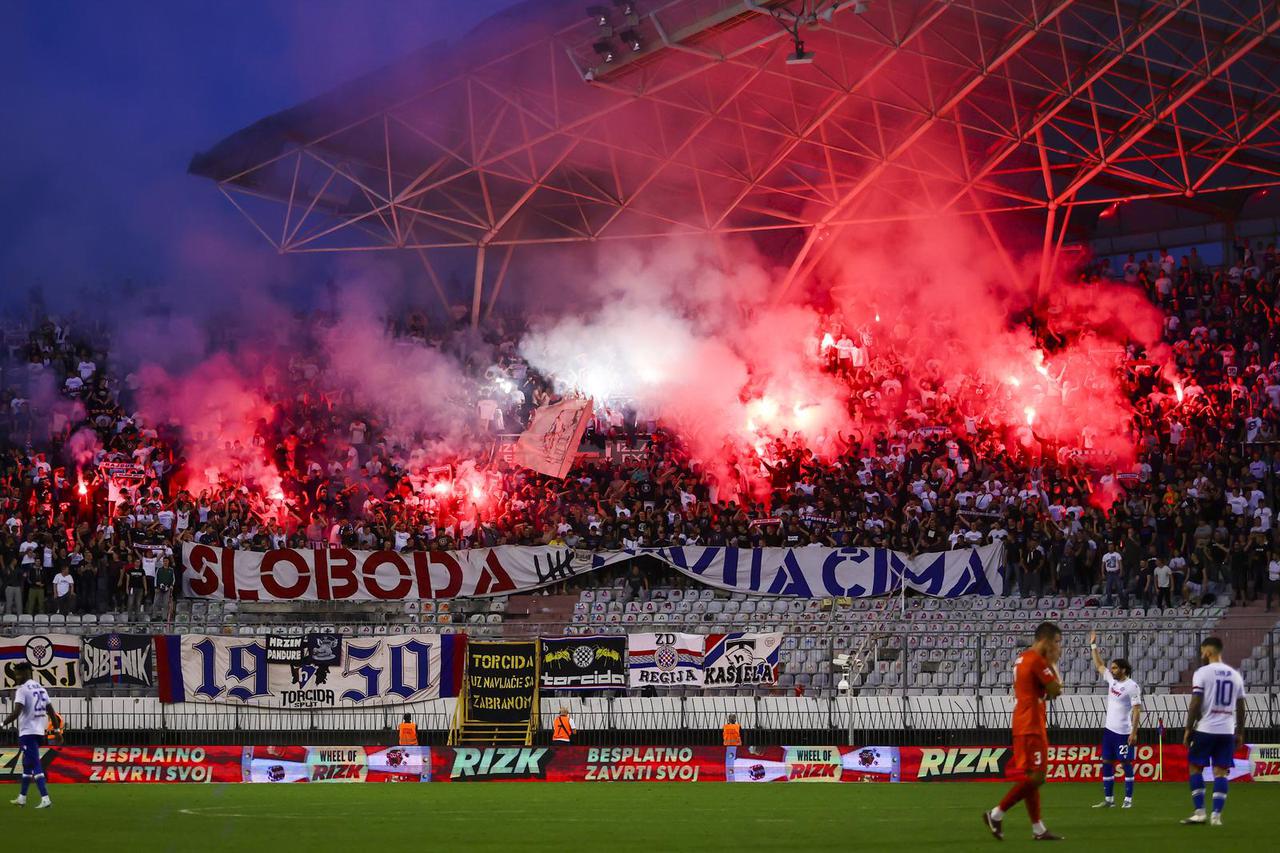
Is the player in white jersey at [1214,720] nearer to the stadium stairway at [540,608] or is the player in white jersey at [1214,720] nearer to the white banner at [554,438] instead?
the stadium stairway at [540,608]

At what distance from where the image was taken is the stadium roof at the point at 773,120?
32281 millimetres

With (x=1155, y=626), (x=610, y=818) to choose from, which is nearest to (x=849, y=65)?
(x=1155, y=626)

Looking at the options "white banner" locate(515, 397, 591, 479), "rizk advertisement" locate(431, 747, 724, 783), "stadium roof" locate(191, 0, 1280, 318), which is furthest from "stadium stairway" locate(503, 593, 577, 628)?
"stadium roof" locate(191, 0, 1280, 318)

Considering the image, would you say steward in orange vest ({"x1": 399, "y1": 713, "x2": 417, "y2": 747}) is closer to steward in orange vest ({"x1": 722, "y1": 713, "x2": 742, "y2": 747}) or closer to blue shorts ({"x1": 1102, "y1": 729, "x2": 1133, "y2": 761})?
steward in orange vest ({"x1": 722, "y1": 713, "x2": 742, "y2": 747})

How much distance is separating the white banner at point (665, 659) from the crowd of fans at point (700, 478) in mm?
6973

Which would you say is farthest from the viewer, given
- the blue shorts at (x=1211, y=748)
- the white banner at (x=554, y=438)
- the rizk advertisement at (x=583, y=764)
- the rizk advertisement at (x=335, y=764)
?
the white banner at (x=554, y=438)

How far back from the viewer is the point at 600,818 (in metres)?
16.2

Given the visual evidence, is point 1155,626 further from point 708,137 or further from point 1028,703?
point 708,137

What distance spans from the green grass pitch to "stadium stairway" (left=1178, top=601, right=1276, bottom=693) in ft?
13.0

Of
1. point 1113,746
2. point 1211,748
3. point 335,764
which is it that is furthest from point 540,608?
point 1211,748

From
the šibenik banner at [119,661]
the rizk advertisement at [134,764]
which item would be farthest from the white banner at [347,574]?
the rizk advertisement at [134,764]

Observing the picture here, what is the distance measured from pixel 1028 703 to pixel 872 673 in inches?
465

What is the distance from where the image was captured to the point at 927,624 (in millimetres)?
27438

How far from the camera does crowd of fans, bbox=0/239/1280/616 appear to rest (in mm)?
29969
